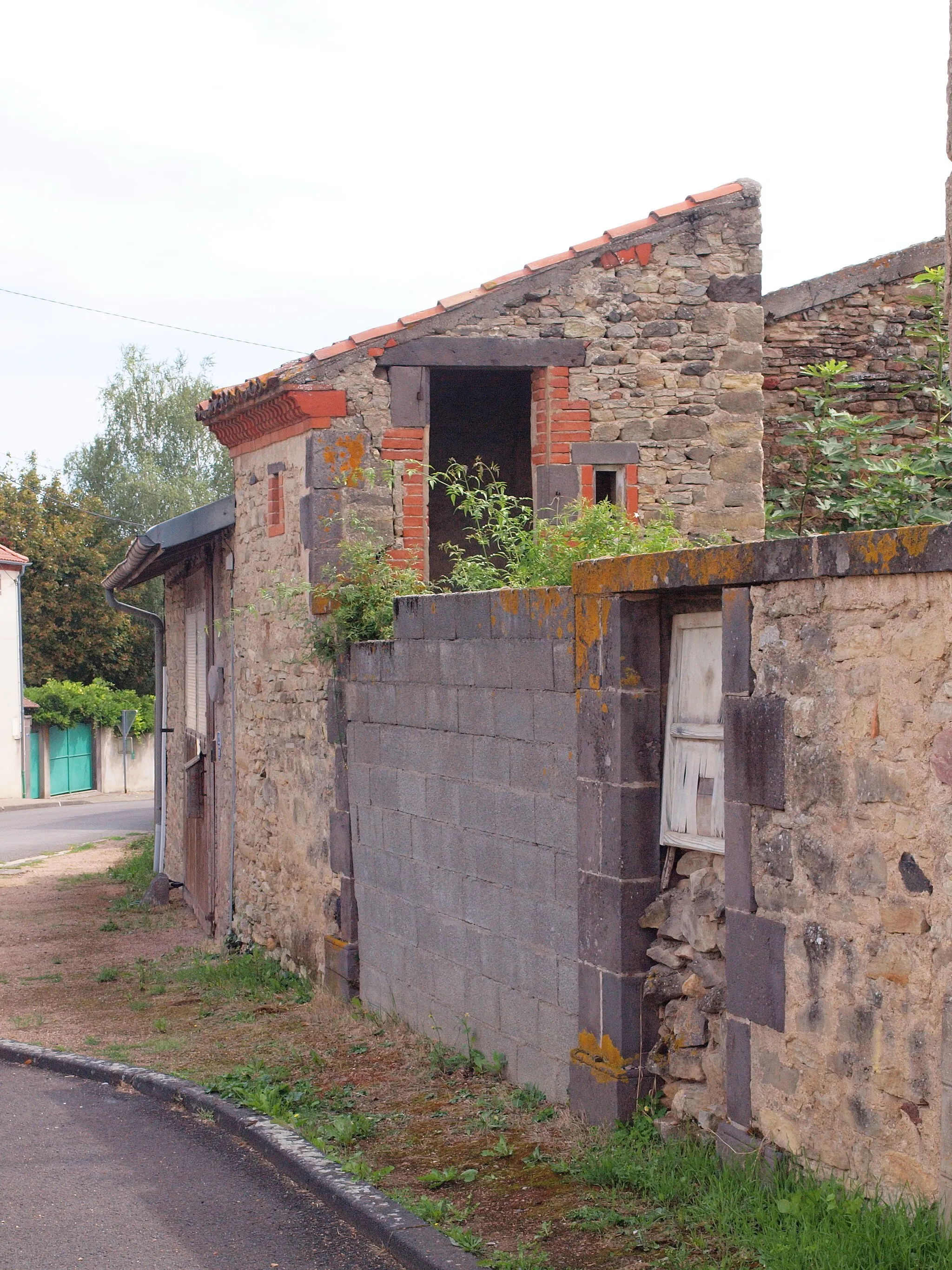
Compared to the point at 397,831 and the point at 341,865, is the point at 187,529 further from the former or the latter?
the point at 397,831

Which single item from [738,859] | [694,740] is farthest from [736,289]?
[738,859]

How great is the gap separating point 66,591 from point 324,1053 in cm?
3173

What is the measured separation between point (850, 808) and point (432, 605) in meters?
3.61

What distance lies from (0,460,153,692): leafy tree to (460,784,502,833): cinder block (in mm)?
31754

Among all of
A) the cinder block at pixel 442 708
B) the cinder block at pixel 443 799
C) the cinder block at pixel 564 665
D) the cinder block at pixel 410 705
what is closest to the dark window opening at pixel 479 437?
the cinder block at pixel 410 705

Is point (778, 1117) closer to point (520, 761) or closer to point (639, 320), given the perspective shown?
point (520, 761)

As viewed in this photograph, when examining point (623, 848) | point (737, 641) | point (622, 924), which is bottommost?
point (622, 924)

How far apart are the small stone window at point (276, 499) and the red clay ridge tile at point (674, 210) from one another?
3174 millimetres

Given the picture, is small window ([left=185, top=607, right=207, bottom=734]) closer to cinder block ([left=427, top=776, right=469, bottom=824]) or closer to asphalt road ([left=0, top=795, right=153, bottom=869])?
cinder block ([left=427, top=776, right=469, bottom=824])

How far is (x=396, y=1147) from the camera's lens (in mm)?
5777

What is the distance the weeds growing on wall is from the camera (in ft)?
31.7

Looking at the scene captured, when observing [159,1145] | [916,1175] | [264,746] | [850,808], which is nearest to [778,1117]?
[916,1175]

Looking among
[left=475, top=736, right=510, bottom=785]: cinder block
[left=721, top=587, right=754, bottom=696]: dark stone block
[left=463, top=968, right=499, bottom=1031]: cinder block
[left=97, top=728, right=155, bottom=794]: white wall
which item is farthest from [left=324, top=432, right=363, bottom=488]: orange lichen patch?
[left=97, top=728, right=155, bottom=794]: white wall

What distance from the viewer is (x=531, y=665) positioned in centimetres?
630
